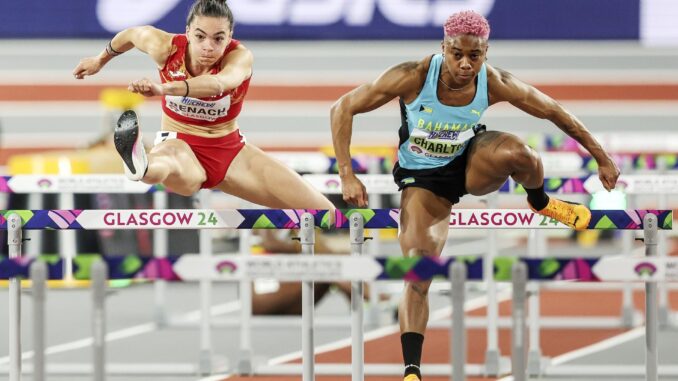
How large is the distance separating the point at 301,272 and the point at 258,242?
4434 millimetres

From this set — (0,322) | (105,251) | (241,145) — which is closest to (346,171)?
(241,145)

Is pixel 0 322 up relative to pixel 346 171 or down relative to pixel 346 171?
down

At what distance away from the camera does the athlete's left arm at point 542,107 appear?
5.19 metres

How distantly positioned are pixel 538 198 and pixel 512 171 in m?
0.23

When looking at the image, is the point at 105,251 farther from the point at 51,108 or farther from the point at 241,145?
the point at 241,145

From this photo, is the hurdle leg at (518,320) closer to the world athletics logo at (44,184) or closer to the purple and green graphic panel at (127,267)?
the purple and green graphic panel at (127,267)

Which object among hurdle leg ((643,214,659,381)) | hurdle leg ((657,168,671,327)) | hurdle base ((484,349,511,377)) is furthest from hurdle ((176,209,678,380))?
hurdle leg ((657,168,671,327))

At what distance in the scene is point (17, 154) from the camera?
1312 centimetres

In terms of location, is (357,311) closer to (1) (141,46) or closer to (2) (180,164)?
(2) (180,164)

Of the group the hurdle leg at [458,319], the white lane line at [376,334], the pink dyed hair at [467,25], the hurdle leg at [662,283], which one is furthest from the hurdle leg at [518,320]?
the hurdle leg at [662,283]

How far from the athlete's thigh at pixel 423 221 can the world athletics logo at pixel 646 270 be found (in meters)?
1.33

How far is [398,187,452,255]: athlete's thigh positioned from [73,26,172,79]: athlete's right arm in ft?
4.44

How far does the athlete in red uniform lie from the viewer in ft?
17.8

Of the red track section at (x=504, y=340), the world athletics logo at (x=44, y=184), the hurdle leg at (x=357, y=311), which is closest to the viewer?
the hurdle leg at (x=357, y=311)
